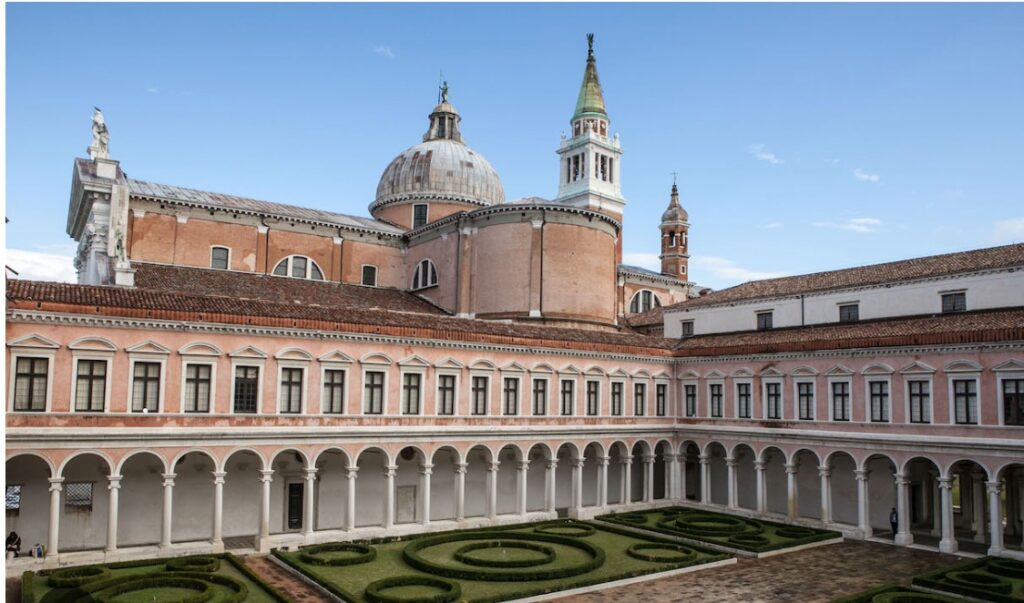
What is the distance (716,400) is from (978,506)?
1170 centimetres

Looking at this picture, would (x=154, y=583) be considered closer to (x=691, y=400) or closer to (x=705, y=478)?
(x=705, y=478)

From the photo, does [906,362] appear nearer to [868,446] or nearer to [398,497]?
[868,446]

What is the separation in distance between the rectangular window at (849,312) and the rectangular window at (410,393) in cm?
2060

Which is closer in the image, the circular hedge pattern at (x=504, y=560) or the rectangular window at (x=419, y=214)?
the circular hedge pattern at (x=504, y=560)

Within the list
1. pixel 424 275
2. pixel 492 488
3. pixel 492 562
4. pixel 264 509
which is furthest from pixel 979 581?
pixel 424 275

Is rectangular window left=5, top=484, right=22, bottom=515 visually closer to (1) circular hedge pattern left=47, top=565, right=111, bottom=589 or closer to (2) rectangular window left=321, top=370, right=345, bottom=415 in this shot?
(1) circular hedge pattern left=47, top=565, right=111, bottom=589

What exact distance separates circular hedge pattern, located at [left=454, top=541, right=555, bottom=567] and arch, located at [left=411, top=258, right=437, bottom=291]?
67.3ft

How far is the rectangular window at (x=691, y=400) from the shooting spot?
135 ft

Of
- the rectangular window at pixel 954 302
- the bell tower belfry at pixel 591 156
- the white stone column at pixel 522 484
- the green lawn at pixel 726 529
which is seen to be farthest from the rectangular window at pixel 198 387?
the bell tower belfry at pixel 591 156

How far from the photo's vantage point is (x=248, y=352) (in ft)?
94.3

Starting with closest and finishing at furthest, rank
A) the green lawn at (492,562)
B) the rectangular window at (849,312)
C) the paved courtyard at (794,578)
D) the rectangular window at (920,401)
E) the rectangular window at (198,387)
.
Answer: the green lawn at (492,562) < the paved courtyard at (794,578) < the rectangular window at (198,387) < the rectangular window at (920,401) < the rectangular window at (849,312)

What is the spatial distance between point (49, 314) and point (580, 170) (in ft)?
162

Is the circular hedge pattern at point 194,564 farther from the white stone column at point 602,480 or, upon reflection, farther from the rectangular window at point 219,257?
the rectangular window at point 219,257

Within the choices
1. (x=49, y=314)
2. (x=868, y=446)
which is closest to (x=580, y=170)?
(x=868, y=446)
